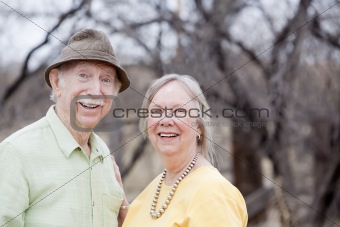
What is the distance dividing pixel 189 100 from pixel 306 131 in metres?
3.92

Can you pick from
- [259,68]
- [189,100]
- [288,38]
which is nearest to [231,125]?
[259,68]

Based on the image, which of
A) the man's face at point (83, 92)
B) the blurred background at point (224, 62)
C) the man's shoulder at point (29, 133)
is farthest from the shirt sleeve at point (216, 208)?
the blurred background at point (224, 62)

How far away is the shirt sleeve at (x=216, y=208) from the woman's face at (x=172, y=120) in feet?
1.16

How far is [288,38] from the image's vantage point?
5754 mm

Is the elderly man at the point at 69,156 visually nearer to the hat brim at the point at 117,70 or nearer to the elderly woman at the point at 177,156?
the hat brim at the point at 117,70

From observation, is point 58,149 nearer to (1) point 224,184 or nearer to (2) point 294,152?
(1) point 224,184

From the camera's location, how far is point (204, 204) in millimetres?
2539

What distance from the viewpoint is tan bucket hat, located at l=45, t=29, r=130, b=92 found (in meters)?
2.82

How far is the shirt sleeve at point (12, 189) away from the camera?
2527 millimetres

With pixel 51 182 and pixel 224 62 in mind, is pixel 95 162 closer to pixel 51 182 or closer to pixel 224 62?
pixel 51 182

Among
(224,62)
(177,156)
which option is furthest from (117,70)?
(224,62)

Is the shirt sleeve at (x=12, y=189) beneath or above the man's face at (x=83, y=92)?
beneath

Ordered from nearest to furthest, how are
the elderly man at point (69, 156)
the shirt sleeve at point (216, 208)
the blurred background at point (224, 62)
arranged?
1. the shirt sleeve at point (216, 208)
2. the elderly man at point (69, 156)
3. the blurred background at point (224, 62)

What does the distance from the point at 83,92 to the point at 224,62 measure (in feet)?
10.6
